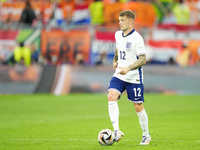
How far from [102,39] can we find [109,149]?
14.5 metres

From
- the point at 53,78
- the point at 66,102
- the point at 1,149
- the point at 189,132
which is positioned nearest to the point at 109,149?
the point at 1,149

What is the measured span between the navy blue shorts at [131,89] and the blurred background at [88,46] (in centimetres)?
1227

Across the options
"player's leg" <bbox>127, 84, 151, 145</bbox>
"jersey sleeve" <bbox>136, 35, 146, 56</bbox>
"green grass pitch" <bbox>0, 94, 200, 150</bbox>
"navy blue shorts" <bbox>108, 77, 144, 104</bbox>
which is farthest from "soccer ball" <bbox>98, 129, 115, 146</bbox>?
"jersey sleeve" <bbox>136, 35, 146, 56</bbox>

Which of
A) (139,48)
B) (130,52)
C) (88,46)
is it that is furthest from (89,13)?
(139,48)

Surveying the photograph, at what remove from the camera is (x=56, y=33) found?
851 inches

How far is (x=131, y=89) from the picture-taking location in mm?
7602

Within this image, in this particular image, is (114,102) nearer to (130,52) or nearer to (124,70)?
(124,70)

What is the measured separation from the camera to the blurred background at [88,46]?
20031mm

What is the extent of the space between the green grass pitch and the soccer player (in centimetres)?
51

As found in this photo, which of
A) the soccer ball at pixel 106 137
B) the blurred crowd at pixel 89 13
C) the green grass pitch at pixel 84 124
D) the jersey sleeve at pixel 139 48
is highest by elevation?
the blurred crowd at pixel 89 13

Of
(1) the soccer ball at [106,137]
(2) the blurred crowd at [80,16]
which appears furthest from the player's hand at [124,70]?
(2) the blurred crowd at [80,16]

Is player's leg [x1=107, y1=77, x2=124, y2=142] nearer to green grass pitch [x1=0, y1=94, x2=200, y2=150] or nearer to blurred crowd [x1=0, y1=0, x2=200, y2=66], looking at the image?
green grass pitch [x1=0, y1=94, x2=200, y2=150]

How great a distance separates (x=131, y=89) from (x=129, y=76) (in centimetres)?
24

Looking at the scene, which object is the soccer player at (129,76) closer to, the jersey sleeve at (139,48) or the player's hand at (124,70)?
the jersey sleeve at (139,48)
